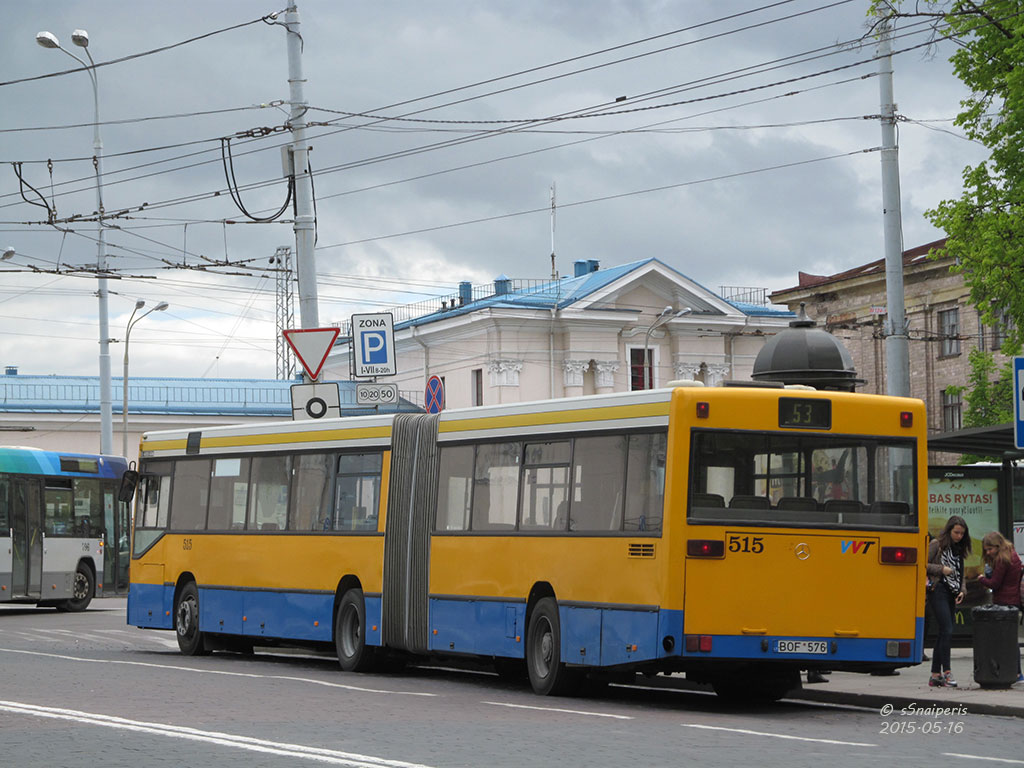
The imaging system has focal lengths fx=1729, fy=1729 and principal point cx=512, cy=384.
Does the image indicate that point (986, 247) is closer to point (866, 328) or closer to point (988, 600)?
point (988, 600)

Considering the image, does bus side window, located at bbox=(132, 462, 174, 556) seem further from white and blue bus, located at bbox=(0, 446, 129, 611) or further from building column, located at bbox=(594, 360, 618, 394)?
building column, located at bbox=(594, 360, 618, 394)

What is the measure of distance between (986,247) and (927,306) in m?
33.2

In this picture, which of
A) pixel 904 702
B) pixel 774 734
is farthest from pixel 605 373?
pixel 774 734

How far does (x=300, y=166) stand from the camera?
936 inches

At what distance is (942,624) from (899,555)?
1954mm

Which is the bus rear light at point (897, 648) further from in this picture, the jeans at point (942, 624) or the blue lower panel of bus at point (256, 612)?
the blue lower panel of bus at point (256, 612)

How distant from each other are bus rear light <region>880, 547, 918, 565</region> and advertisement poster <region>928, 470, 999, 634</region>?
173 inches

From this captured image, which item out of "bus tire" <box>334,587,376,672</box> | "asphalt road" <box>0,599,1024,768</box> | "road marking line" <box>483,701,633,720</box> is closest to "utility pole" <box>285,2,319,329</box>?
"bus tire" <box>334,587,376,672</box>

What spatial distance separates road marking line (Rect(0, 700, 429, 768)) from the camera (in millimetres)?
9914

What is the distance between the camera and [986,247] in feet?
102

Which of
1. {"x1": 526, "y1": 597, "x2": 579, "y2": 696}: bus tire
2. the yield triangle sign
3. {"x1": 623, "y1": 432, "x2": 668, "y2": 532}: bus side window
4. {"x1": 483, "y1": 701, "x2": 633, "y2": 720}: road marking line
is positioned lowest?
{"x1": 483, "y1": 701, "x2": 633, "y2": 720}: road marking line

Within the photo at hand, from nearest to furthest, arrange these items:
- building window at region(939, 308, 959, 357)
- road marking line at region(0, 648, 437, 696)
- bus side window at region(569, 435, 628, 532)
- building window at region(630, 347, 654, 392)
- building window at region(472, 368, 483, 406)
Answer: bus side window at region(569, 435, 628, 532), road marking line at region(0, 648, 437, 696), building window at region(939, 308, 959, 357), building window at region(472, 368, 483, 406), building window at region(630, 347, 654, 392)

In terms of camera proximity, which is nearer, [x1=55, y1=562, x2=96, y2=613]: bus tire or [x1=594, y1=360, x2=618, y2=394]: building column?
[x1=55, y1=562, x2=96, y2=613]: bus tire

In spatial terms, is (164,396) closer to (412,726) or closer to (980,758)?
(412,726)
